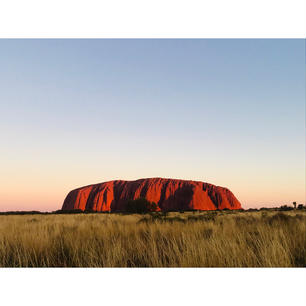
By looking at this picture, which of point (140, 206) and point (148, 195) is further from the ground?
point (140, 206)

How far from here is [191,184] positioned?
69250 mm

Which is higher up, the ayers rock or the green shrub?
the green shrub

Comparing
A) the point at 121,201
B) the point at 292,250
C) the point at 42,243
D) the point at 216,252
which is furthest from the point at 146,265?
the point at 121,201

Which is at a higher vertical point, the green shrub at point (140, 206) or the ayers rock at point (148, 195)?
the green shrub at point (140, 206)

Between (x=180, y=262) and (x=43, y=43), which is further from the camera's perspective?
(x=43, y=43)

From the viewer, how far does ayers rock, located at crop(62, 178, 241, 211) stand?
208ft

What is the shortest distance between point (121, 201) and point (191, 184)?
19.9 m

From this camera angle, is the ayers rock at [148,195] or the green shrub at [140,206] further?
the ayers rock at [148,195]

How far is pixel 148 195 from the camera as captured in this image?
2594 inches

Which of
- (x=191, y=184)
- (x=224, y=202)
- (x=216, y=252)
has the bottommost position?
(x=224, y=202)

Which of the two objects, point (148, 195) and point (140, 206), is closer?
point (140, 206)

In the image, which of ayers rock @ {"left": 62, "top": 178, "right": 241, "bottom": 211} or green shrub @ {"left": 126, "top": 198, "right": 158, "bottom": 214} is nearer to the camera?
green shrub @ {"left": 126, "top": 198, "right": 158, "bottom": 214}

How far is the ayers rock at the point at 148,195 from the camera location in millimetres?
63406
